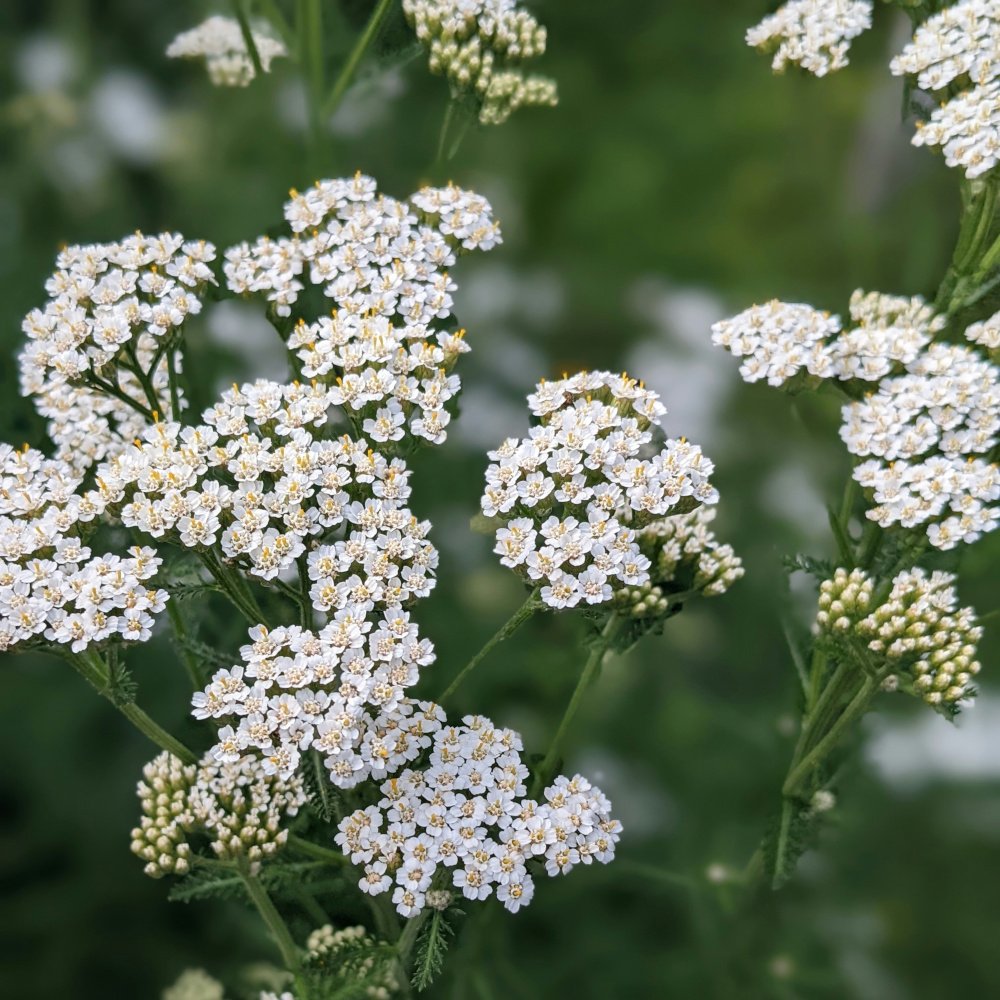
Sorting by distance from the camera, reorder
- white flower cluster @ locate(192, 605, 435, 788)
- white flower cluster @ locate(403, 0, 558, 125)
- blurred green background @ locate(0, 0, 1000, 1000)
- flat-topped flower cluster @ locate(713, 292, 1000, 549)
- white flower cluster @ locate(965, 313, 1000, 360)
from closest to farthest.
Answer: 1. white flower cluster @ locate(192, 605, 435, 788)
2. flat-topped flower cluster @ locate(713, 292, 1000, 549)
3. white flower cluster @ locate(965, 313, 1000, 360)
4. white flower cluster @ locate(403, 0, 558, 125)
5. blurred green background @ locate(0, 0, 1000, 1000)

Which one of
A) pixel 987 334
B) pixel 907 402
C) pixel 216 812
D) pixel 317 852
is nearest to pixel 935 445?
pixel 907 402

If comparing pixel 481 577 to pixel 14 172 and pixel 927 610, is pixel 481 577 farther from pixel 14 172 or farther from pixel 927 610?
pixel 14 172

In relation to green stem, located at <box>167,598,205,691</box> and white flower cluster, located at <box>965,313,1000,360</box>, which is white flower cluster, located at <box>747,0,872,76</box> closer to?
white flower cluster, located at <box>965,313,1000,360</box>

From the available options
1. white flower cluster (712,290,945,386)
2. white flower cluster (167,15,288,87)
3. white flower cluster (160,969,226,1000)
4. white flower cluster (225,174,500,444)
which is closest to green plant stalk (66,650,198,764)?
white flower cluster (225,174,500,444)

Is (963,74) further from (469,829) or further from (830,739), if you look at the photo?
(469,829)

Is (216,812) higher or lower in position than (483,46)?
lower
